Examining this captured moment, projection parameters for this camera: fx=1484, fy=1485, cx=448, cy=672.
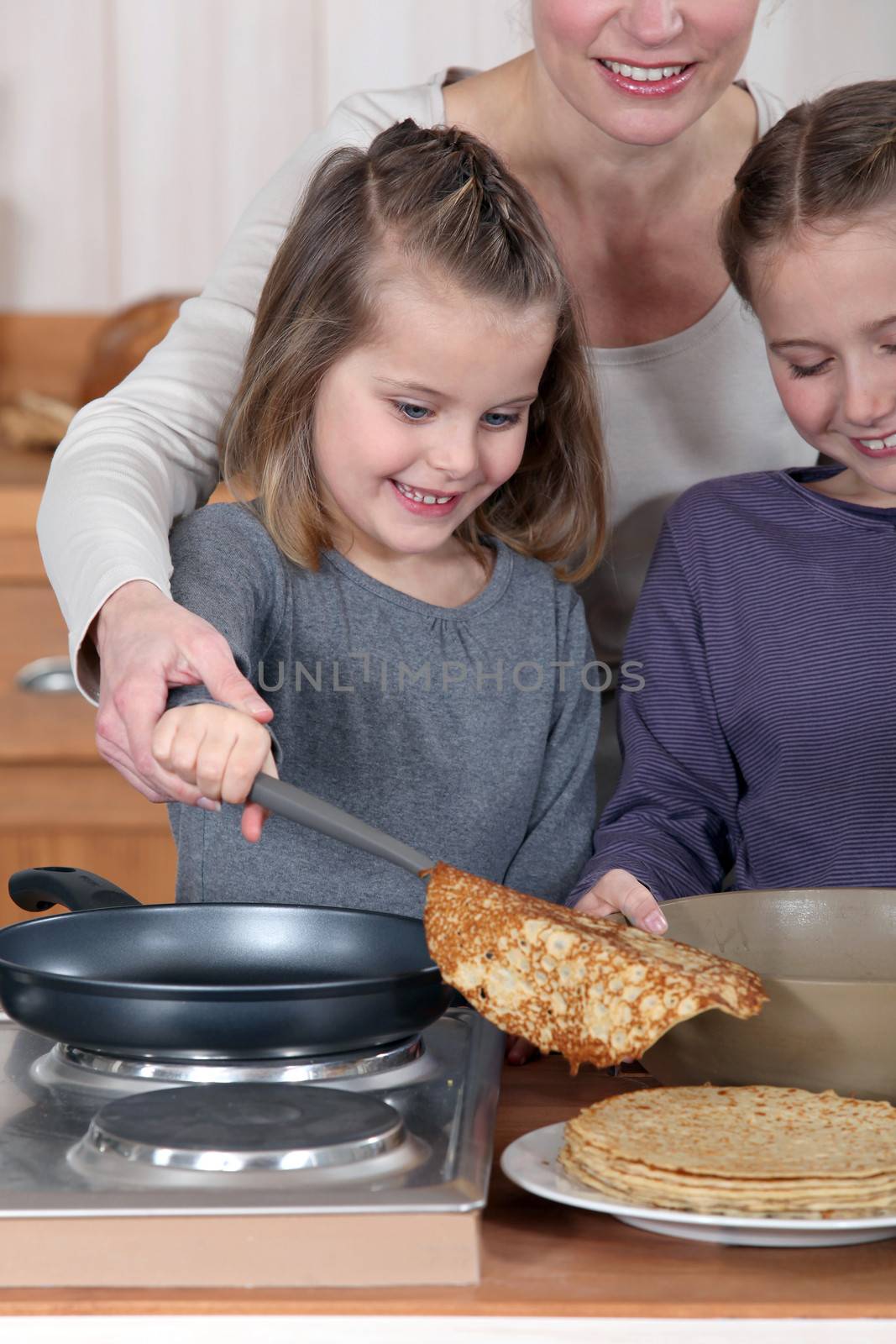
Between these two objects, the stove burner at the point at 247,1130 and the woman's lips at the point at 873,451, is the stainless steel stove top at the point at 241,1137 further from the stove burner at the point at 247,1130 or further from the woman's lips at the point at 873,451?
the woman's lips at the point at 873,451

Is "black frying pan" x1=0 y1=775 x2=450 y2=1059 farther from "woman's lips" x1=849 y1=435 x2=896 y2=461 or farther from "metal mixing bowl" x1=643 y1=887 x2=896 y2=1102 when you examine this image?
"woman's lips" x1=849 y1=435 x2=896 y2=461

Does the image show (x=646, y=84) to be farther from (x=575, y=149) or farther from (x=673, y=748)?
(x=673, y=748)

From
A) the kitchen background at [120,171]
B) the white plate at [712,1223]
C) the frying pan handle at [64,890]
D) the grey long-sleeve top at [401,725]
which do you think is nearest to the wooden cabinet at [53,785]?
the kitchen background at [120,171]

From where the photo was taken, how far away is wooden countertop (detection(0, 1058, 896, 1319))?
0.58 m

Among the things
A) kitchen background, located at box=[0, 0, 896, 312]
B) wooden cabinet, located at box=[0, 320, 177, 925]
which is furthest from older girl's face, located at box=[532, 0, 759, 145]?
wooden cabinet, located at box=[0, 320, 177, 925]

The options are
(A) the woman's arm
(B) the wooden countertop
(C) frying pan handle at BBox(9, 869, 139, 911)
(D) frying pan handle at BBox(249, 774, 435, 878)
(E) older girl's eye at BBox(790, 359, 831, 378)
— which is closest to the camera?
(B) the wooden countertop

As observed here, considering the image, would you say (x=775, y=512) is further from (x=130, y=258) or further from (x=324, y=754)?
(x=130, y=258)

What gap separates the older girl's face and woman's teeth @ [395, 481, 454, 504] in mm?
344

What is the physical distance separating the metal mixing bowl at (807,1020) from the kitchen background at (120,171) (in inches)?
61.0

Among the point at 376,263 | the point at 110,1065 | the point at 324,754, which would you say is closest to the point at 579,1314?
the point at 110,1065

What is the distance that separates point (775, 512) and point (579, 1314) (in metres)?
0.94

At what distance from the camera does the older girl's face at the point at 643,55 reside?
121 centimetres

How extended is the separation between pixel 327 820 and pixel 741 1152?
0.27 meters

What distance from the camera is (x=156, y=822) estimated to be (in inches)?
92.0
